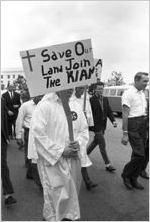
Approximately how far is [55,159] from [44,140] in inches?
9.2

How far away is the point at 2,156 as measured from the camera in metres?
5.00

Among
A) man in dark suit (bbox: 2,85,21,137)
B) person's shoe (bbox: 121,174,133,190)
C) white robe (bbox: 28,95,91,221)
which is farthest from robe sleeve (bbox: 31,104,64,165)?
man in dark suit (bbox: 2,85,21,137)

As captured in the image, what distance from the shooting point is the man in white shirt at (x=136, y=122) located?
18.0 feet

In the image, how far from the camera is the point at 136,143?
216 inches

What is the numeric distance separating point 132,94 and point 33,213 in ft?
7.69

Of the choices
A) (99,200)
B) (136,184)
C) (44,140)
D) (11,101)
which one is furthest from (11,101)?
(44,140)

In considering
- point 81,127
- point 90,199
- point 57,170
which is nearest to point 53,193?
point 57,170

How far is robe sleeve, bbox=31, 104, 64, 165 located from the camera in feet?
12.0

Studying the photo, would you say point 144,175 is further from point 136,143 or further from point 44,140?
point 44,140

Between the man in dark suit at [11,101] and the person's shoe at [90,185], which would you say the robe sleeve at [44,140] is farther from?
the man in dark suit at [11,101]

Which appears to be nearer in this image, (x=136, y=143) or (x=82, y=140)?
(x=82, y=140)

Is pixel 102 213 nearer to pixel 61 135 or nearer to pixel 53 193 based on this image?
pixel 53 193

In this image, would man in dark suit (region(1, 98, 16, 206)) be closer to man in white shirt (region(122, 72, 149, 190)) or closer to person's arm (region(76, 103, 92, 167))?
person's arm (region(76, 103, 92, 167))

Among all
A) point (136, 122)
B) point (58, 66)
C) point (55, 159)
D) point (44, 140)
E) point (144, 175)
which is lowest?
point (144, 175)
